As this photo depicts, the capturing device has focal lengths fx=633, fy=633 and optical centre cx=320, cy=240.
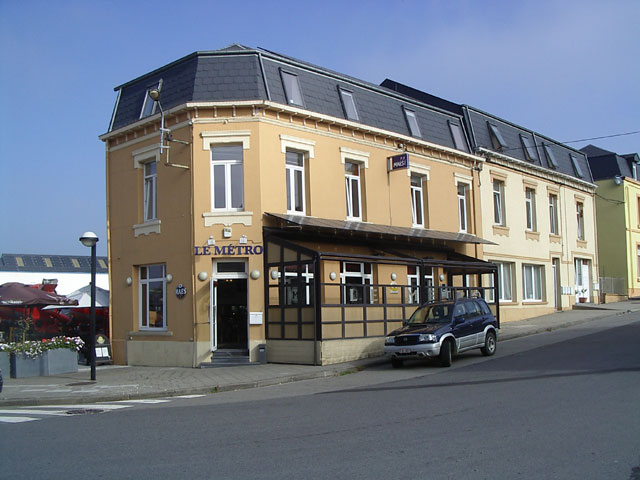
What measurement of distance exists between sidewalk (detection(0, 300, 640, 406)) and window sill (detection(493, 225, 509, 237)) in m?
11.9

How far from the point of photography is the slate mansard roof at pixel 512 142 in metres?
28.0

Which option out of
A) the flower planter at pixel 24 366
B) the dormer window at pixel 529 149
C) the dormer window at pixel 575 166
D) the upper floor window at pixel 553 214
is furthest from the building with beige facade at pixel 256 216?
the dormer window at pixel 575 166

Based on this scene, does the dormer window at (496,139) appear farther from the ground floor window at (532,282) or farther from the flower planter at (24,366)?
the flower planter at (24,366)

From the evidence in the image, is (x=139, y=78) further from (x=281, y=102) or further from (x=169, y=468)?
(x=169, y=468)

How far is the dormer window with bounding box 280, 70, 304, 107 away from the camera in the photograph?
779 inches

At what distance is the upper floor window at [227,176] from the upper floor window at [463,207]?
10930mm

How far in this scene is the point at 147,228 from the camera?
20.2m

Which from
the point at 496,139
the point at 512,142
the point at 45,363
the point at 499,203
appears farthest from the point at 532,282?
the point at 45,363

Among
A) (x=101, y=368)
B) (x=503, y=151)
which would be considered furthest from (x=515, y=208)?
(x=101, y=368)

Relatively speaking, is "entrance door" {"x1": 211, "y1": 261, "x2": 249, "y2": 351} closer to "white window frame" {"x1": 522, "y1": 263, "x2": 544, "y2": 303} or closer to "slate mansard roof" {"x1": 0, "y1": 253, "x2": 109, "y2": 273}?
"white window frame" {"x1": 522, "y1": 263, "x2": 544, "y2": 303}

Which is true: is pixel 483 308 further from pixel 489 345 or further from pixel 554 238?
pixel 554 238

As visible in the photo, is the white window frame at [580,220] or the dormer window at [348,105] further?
the white window frame at [580,220]

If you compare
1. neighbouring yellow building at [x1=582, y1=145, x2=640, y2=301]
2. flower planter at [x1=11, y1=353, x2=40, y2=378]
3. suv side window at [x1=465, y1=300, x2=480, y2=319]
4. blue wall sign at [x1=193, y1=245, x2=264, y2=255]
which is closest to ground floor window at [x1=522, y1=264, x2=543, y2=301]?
neighbouring yellow building at [x1=582, y1=145, x2=640, y2=301]

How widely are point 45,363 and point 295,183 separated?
9.02m
